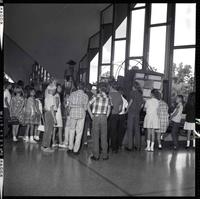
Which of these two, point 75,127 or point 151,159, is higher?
point 75,127

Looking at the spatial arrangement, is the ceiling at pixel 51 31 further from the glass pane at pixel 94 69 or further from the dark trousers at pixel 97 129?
the dark trousers at pixel 97 129

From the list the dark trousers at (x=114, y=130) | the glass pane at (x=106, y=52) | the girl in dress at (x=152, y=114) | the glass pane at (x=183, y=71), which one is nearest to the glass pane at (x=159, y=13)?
the glass pane at (x=183, y=71)

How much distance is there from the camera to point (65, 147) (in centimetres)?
580

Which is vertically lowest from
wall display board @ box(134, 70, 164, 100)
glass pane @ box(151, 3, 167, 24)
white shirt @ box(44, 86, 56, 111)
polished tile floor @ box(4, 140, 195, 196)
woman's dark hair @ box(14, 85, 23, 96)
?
polished tile floor @ box(4, 140, 195, 196)

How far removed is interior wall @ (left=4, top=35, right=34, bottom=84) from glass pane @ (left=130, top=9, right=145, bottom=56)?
127 inches

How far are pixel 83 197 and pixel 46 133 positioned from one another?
2.46m

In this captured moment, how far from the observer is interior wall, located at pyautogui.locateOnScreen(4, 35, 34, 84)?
306 inches

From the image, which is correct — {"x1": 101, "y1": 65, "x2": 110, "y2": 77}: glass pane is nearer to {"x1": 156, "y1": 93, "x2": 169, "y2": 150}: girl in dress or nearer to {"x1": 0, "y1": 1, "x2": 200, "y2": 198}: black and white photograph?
{"x1": 0, "y1": 1, "x2": 200, "y2": 198}: black and white photograph

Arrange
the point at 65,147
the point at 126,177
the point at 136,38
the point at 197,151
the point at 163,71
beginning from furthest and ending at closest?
the point at 136,38 → the point at 163,71 → the point at 65,147 → the point at 126,177 → the point at 197,151

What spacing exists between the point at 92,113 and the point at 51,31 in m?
5.99

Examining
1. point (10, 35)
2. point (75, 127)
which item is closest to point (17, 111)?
point (75, 127)

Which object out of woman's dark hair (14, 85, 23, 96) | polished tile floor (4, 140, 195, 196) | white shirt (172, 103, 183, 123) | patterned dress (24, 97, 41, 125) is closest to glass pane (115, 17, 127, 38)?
white shirt (172, 103, 183, 123)

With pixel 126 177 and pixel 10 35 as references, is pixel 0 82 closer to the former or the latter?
pixel 126 177

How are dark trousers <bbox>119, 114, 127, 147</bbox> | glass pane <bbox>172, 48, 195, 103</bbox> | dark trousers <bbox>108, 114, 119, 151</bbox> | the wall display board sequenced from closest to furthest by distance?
dark trousers <bbox>108, 114, 119, 151</bbox> < dark trousers <bbox>119, 114, 127, 147</bbox> < the wall display board < glass pane <bbox>172, 48, 195, 103</bbox>
